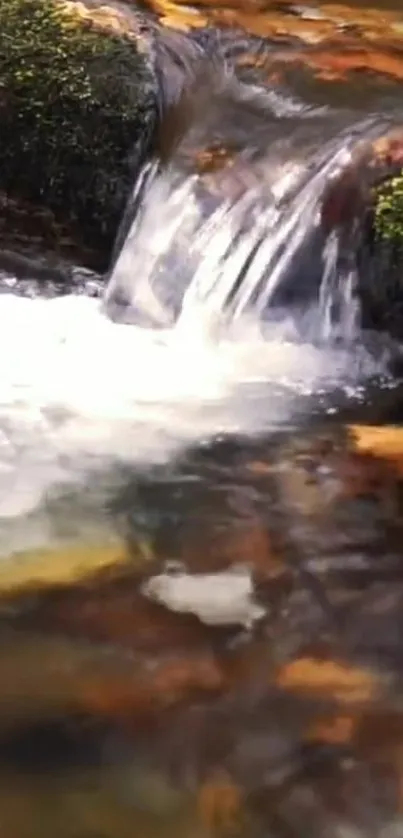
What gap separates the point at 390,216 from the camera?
12.2 ft

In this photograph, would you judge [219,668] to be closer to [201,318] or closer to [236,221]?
[201,318]

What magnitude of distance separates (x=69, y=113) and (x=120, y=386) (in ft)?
4.27

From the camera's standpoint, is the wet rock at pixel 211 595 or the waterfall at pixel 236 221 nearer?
the wet rock at pixel 211 595

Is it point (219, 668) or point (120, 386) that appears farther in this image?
point (120, 386)

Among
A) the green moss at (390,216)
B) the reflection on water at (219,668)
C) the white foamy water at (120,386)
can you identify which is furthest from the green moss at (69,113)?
the reflection on water at (219,668)

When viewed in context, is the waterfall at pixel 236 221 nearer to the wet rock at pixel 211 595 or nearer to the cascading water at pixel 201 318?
the cascading water at pixel 201 318

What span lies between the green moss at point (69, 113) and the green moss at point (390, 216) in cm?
101

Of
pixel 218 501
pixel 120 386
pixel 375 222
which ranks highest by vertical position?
pixel 375 222

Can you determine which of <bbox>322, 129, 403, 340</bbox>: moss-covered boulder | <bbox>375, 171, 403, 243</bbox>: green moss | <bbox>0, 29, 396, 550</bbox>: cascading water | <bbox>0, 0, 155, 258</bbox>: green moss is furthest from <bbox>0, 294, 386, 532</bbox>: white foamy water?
<bbox>0, 0, 155, 258</bbox>: green moss

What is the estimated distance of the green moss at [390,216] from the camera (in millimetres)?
3713

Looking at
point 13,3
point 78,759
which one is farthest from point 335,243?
point 78,759

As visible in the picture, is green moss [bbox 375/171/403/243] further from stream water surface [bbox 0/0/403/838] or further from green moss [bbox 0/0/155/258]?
green moss [bbox 0/0/155/258]

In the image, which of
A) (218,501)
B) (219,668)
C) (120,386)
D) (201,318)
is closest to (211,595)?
(219,668)

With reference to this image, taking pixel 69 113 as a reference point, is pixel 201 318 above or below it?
below
